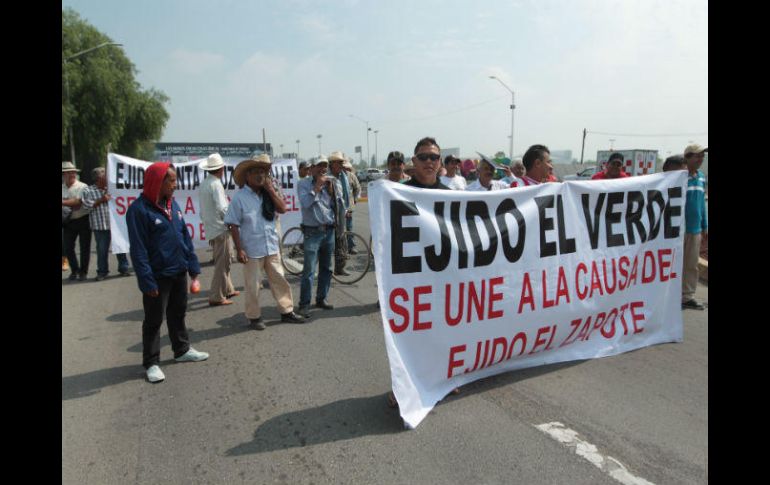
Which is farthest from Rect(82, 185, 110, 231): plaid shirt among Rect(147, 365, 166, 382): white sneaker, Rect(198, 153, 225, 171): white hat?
Rect(147, 365, 166, 382): white sneaker

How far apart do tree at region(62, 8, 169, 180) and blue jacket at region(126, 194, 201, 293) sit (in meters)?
30.2

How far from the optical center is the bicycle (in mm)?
7758

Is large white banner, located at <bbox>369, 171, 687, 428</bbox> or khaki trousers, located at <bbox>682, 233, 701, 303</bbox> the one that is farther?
khaki trousers, located at <bbox>682, 233, 701, 303</bbox>

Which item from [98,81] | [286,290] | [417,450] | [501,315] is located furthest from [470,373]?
[98,81]

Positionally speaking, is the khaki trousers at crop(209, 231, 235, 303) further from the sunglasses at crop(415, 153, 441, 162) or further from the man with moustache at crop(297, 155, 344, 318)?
the sunglasses at crop(415, 153, 441, 162)

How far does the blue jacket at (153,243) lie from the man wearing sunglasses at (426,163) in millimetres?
2135

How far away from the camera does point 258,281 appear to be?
17.8 ft

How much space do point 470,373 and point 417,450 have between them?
0.88 m

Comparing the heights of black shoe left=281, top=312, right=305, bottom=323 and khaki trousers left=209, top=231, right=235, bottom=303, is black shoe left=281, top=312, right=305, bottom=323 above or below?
below

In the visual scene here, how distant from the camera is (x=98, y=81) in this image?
32.3 meters

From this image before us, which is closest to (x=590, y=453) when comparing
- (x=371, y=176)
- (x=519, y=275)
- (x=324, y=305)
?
(x=519, y=275)

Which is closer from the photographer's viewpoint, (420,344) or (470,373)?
(420,344)

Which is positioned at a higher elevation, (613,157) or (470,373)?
(613,157)

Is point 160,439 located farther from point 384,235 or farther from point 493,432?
point 493,432
